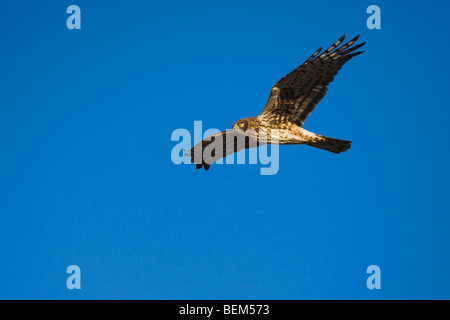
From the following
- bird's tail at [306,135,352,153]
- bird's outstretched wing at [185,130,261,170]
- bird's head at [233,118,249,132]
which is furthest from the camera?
bird's outstretched wing at [185,130,261,170]

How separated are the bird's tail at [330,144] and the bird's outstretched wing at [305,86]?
365 millimetres

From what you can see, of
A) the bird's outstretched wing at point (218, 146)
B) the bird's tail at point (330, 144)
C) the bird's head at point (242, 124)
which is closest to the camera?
the bird's tail at point (330, 144)

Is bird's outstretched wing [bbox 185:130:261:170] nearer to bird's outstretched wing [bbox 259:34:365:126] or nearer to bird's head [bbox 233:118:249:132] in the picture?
bird's head [bbox 233:118:249:132]

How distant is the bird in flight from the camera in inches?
294

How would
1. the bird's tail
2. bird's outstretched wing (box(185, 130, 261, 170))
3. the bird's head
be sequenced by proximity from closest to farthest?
the bird's tail, the bird's head, bird's outstretched wing (box(185, 130, 261, 170))

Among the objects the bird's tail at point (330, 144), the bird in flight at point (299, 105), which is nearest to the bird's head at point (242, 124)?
the bird in flight at point (299, 105)

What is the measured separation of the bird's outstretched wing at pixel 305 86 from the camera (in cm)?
748

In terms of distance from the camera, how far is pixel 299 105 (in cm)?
767

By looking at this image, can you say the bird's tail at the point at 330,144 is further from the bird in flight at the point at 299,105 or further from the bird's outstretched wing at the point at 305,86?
the bird's outstretched wing at the point at 305,86

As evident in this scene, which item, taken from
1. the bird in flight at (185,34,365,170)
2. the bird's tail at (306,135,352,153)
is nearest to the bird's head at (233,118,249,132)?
the bird in flight at (185,34,365,170)

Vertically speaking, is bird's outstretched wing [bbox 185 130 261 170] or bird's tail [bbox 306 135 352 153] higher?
bird's outstretched wing [bbox 185 130 261 170]

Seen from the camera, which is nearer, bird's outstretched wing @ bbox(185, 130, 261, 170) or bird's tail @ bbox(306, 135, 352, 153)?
bird's tail @ bbox(306, 135, 352, 153)
